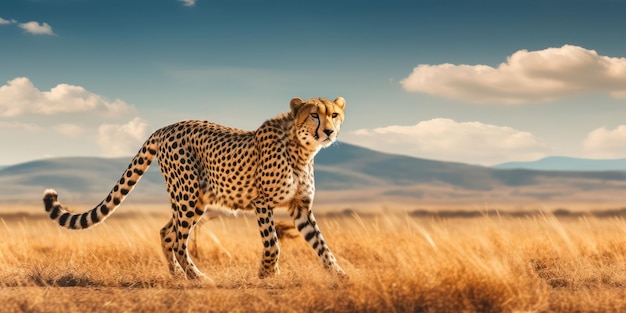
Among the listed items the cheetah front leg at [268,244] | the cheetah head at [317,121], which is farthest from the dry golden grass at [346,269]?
the cheetah head at [317,121]

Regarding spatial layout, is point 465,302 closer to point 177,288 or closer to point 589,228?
point 177,288

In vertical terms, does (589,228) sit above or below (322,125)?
below

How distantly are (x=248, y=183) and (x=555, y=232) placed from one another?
461 centimetres

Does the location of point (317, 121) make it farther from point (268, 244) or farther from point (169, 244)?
point (169, 244)

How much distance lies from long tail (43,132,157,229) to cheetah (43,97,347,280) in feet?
0.03

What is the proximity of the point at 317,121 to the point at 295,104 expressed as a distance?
434mm

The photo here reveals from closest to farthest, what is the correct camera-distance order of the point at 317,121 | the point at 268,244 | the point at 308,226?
the point at 317,121 → the point at 268,244 → the point at 308,226

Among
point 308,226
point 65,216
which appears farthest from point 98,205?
point 308,226

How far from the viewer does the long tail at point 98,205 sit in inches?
313

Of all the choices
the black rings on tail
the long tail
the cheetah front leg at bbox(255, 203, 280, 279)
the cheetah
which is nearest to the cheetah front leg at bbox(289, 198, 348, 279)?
the cheetah

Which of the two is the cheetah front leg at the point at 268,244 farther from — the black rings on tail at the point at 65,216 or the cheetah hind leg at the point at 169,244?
the black rings on tail at the point at 65,216

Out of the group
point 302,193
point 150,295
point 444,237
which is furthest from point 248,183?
point 444,237

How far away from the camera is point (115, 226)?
11219 millimetres

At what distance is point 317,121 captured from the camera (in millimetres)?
6738
